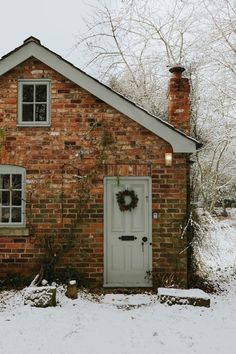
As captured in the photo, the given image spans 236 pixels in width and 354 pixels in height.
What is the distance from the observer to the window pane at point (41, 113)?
33.9 ft

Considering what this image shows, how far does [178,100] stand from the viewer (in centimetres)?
1053

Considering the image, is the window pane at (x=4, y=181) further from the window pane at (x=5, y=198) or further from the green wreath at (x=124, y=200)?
the green wreath at (x=124, y=200)

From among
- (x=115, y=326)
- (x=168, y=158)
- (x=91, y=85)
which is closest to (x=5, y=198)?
(x=91, y=85)

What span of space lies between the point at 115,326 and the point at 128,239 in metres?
2.85

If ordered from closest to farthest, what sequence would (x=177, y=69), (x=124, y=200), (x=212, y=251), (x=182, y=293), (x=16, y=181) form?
(x=182, y=293)
(x=124, y=200)
(x=16, y=181)
(x=177, y=69)
(x=212, y=251)

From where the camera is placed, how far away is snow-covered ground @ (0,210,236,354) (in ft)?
21.3

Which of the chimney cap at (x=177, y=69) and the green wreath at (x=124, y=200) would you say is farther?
the chimney cap at (x=177, y=69)

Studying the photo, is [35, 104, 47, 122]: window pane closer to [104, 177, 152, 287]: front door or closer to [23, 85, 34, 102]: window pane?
[23, 85, 34, 102]: window pane

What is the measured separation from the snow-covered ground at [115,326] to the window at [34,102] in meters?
3.99

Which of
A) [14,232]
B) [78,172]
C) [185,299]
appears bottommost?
[185,299]

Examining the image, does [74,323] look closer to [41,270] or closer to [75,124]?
[41,270]

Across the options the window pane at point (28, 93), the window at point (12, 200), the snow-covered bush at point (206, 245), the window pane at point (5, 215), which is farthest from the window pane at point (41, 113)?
the snow-covered bush at point (206, 245)

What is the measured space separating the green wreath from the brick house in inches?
0.9

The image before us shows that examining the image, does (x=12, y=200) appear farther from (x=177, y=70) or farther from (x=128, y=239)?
(x=177, y=70)
